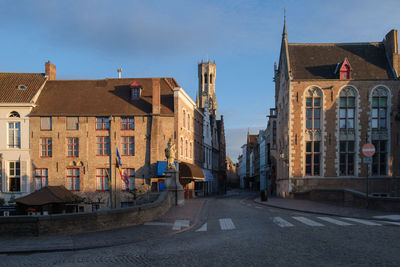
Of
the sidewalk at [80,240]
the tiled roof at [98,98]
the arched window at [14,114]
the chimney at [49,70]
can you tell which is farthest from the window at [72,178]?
the sidewalk at [80,240]

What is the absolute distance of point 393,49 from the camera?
32656 millimetres

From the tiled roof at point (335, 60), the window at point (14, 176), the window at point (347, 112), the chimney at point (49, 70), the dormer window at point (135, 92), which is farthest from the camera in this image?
the chimney at point (49, 70)

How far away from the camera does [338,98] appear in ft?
104

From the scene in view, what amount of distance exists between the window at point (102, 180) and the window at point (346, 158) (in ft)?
67.1

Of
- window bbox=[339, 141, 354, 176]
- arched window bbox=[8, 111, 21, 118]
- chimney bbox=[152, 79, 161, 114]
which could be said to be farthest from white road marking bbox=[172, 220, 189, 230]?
arched window bbox=[8, 111, 21, 118]

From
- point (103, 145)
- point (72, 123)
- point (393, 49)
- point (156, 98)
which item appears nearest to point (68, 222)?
point (156, 98)

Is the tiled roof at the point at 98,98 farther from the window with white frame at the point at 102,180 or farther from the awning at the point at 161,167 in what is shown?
the window with white frame at the point at 102,180

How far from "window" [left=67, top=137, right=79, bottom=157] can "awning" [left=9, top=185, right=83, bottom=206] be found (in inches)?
326

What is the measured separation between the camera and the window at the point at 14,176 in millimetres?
35750

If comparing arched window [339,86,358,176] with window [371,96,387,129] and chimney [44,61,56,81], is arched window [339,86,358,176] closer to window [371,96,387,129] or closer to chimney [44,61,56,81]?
window [371,96,387,129]

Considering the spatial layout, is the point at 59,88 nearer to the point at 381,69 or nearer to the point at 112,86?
the point at 112,86

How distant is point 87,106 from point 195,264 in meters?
31.3

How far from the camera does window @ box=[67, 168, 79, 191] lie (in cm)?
3584

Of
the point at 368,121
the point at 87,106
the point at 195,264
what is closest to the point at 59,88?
the point at 87,106
